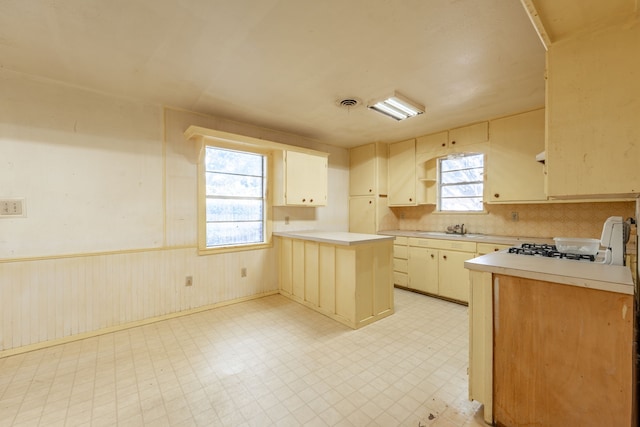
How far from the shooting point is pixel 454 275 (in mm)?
3578

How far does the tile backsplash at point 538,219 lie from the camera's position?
3.04 m

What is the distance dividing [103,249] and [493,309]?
3.52m

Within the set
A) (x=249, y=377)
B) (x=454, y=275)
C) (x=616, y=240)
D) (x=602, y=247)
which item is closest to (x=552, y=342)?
(x=616, y=240)

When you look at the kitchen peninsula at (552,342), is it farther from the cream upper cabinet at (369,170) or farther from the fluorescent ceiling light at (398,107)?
the cream upper cabinet at (369,170)

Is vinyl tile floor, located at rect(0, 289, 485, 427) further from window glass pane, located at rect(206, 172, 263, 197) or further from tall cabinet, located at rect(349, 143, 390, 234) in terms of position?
tall cabinet, located at rect(349, 143, 390, 234)

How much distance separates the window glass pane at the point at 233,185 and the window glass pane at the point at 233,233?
16.5 inches

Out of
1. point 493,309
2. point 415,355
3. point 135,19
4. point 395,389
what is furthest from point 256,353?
point 135,19

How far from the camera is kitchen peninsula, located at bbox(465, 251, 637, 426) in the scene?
120 cm

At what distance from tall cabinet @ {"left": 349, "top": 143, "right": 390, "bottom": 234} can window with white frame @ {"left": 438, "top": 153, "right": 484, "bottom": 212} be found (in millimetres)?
949

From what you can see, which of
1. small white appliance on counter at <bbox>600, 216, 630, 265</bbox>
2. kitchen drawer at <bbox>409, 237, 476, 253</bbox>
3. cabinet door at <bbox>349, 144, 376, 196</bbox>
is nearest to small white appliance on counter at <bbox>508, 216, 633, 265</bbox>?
small white appliance on counter at <bbox>600, 216, 630, 265</bbox>

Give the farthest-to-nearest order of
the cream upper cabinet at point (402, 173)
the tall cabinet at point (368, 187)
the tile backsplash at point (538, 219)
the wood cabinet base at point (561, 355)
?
the tall cabinet at point (368, 187) → the cream upper cabinet at point (402, 173) → the tile backsplash at point (538, 219) → the wood cabinet base at point (561, 355)

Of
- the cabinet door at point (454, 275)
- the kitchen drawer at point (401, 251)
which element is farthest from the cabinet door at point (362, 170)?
the cabinet door at point (454, 275)

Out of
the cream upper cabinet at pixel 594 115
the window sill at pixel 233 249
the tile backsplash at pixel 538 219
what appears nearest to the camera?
the cream upper cabinet at pixel 594 115

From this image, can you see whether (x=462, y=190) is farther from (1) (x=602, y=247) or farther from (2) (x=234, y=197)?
(2) (x=234, y=197)
